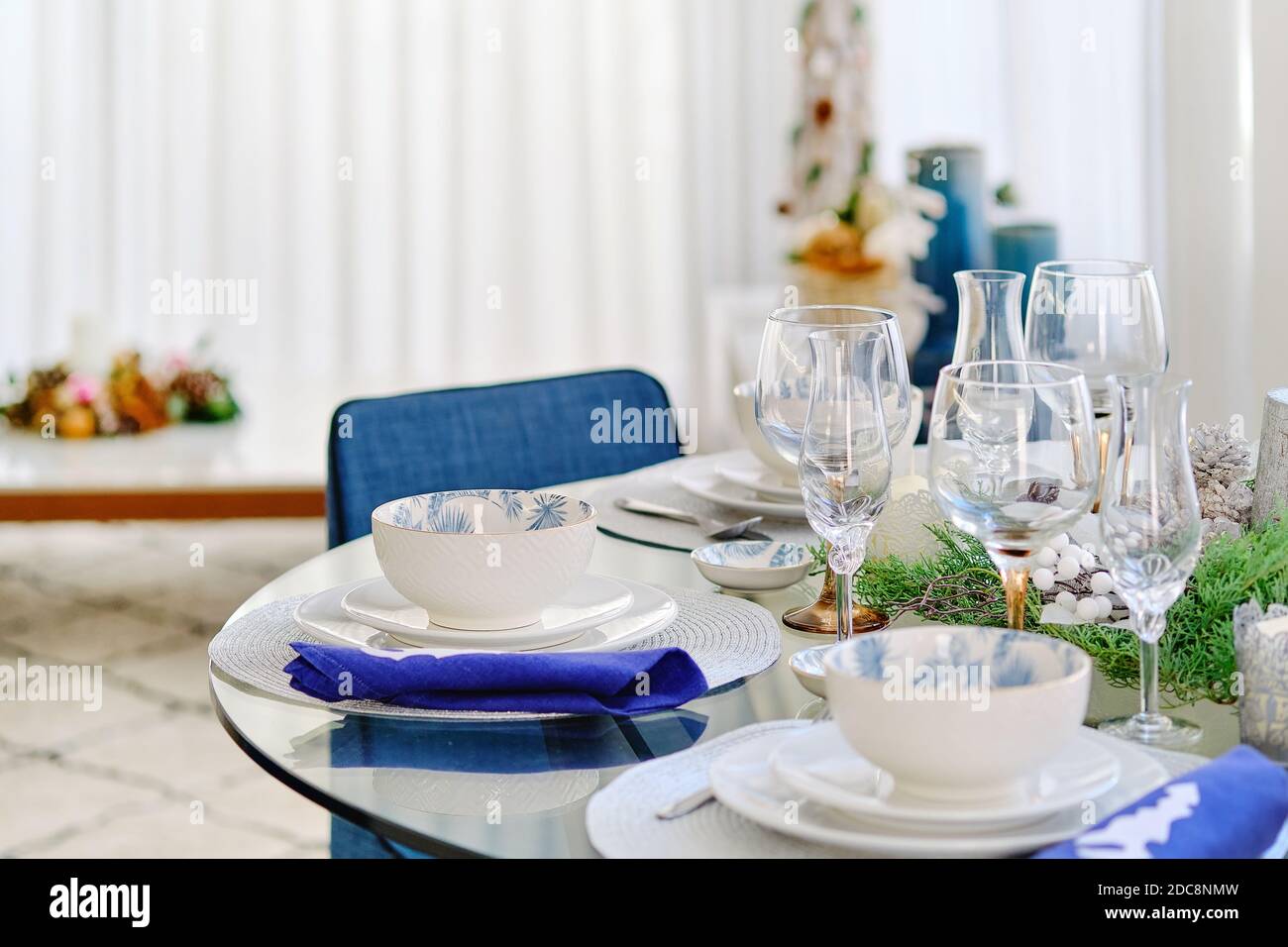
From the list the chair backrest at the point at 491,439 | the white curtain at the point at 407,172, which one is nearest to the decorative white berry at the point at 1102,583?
the chair backrest at the point at 491,439

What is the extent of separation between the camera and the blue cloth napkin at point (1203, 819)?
2.04 ft

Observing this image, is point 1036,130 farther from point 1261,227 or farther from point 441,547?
point 441,547

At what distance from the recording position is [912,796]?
26.5 inches

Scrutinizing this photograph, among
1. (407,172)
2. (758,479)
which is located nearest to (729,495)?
(758,479)

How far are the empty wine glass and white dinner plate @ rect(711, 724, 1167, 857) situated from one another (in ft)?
1.41

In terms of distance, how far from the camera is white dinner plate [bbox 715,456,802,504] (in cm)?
134

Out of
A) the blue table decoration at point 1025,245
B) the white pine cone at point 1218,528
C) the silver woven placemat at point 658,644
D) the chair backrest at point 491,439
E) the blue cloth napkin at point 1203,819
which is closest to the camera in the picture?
the blue cloth napkin at point 1203,819

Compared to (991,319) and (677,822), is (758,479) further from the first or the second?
(677,822)

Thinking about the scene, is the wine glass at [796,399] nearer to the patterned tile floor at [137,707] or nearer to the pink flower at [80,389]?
the patterned tile floor at [137,707]

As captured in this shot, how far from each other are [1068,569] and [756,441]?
474mm

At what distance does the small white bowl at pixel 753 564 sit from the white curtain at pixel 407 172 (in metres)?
3.15

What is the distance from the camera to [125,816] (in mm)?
2297

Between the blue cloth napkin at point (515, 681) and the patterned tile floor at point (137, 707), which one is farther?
the patterned tile floor at point (137, 707)

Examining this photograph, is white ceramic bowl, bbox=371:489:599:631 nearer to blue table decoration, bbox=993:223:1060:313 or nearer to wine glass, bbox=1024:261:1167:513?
wine glass, bbox=1024:261:1167:513
